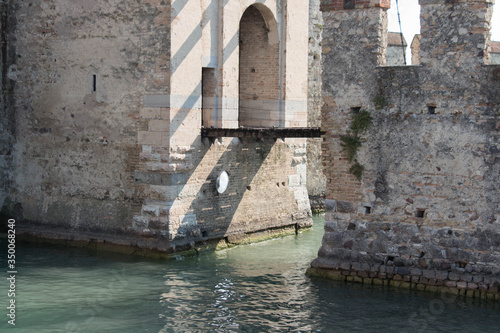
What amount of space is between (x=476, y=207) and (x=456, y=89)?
5.99ft

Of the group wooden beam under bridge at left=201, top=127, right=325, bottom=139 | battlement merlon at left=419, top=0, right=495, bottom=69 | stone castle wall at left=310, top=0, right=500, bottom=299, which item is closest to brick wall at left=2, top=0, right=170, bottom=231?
wooden beam under bridge at left=201, top=127, right=325, bottom=139

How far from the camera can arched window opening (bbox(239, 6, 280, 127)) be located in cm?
1731

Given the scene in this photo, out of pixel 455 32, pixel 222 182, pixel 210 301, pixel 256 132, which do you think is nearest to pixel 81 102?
pixel 222 182

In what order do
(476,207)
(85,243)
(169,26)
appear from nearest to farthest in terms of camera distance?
(476,207) → (169,26) → (85,243)

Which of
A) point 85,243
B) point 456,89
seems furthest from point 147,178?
point 456,89

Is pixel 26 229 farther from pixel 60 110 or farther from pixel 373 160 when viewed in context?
pixel 373 160

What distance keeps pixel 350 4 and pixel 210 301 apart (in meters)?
5.31

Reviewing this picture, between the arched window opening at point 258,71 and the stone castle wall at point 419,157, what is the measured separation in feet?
15.3

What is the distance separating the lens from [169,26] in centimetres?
1448

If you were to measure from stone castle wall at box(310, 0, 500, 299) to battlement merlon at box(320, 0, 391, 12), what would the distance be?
83 mm

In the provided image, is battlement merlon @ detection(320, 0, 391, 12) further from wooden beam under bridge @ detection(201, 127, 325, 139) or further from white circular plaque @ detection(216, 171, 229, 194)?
white circular plaque @ detection(216, 171, 229, 194)

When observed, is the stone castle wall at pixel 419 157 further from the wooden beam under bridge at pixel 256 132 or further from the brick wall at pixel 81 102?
the brick wall at pixel 81 102

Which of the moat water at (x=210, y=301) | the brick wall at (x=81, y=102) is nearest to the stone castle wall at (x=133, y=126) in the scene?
the brick wall at (x=81, y=102)

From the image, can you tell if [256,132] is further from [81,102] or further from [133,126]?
[81,102]
